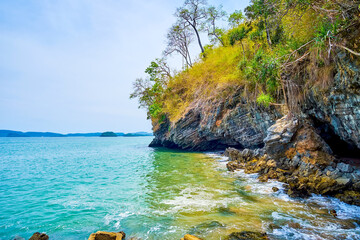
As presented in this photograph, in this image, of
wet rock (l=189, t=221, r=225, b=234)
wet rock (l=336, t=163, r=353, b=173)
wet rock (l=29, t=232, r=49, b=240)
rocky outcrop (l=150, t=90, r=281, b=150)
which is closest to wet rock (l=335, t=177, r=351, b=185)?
wet rock (l=336, t=163, r=353, b=173)

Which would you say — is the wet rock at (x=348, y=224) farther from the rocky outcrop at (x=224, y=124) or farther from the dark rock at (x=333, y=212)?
the rocky outcrop at (x=224, y=124)

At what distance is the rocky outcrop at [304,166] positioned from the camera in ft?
22.6

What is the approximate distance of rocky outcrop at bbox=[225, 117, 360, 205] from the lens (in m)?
6.88

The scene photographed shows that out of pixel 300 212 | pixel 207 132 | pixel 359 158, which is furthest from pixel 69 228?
pixel 207 132

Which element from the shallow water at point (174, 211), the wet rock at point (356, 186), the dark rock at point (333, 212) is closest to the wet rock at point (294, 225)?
the shallow water at point (174, 211)

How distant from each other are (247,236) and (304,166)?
560 cm

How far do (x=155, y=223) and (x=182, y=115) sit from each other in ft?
55.4

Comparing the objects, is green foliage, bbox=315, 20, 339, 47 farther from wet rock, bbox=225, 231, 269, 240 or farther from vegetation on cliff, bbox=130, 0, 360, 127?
wet rock, bbox=225, 231, 269, 240

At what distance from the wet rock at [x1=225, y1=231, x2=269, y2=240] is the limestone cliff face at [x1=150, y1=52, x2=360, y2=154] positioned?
18.3 ft

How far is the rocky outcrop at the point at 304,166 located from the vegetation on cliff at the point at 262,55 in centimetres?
132

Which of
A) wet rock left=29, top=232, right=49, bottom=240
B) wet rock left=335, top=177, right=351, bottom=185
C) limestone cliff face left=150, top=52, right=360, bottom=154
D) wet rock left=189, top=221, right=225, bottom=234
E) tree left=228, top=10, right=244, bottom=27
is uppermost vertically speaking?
tree left=228, top=10, right=244, bottom=27

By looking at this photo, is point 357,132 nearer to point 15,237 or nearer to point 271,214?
point 271,214

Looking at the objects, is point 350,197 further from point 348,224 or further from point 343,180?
point 348,224

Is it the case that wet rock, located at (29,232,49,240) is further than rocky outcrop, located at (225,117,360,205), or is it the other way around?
rocky outcrop, located at (225,117,360,205)
